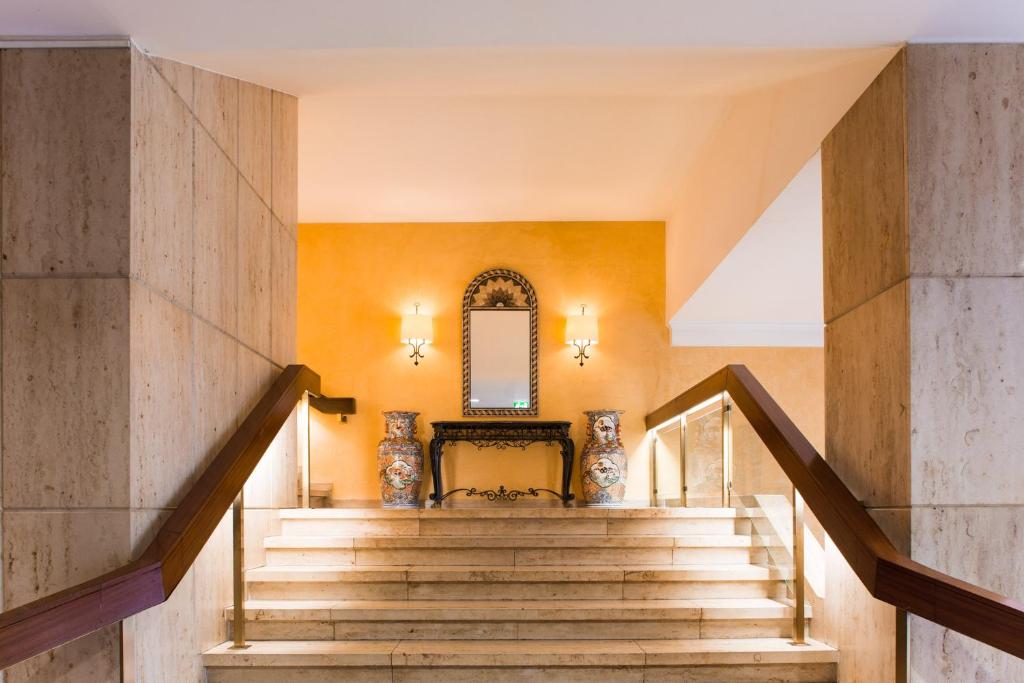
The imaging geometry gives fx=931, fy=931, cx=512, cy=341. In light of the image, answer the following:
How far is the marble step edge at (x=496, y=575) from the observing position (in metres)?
4.74

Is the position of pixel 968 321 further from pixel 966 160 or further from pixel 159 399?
pixel 159 399

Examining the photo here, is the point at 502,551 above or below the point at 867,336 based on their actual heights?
below

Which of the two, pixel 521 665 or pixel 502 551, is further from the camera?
pixel 502 551

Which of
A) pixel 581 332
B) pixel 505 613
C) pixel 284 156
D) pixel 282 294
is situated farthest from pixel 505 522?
pixel 581 332

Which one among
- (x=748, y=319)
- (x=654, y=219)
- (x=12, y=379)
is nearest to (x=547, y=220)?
(x=654, y=219)

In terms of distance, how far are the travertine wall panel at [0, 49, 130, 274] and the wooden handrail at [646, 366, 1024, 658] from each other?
283 centimetres

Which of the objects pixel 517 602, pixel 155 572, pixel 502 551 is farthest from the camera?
pixel 502 551

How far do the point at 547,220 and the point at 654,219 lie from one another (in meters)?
1.10

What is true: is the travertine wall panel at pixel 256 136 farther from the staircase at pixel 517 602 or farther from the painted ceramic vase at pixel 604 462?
the painted ceramic vase at pixel 604 462

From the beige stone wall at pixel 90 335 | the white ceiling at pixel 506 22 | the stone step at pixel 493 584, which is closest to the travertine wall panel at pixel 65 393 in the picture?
the beige stone wall at pixel 90 335

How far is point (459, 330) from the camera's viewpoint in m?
9.55

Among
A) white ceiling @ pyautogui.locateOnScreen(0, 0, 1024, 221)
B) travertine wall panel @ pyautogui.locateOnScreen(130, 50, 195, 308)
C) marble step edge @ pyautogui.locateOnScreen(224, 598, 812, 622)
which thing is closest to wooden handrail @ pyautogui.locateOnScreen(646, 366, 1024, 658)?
marble step edge @ pyautogui.locateOnScreen(224, 598, 812, 622)

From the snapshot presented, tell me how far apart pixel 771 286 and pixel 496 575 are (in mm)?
3883

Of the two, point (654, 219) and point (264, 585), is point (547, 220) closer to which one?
point (654, 219)
